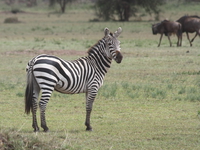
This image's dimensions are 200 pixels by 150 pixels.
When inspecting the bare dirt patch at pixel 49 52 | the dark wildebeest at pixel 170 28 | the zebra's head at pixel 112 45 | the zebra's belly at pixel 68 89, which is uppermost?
the zebra's head at pixel 112 45

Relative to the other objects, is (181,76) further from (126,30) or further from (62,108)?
(126,30)

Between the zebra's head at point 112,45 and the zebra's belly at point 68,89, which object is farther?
the zebra's head at point 112,45

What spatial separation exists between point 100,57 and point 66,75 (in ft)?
3.08

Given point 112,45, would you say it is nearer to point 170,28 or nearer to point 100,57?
point 100,57

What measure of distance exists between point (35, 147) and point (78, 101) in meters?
5.83

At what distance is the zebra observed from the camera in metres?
7.77

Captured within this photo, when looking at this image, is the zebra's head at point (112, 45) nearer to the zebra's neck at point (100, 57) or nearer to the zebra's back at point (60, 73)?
the zebra's neck at point (100, 57)

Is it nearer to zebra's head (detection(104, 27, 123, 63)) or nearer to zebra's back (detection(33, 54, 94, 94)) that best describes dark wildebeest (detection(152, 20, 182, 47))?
zebra's head (detection(104, 27, 123, 63))

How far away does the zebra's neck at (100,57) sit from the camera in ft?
28.2

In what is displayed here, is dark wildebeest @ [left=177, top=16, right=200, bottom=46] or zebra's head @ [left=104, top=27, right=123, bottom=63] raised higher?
zebra's head @ [left=104, top=27, right=123, bottom=63]

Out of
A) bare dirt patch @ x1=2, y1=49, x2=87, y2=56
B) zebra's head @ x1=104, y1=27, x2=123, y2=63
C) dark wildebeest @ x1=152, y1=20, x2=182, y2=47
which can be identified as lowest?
bare dirt patch @ x1=2, y1=49, x2=87, y2=56

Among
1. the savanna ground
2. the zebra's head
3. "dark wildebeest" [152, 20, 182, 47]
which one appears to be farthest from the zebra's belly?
"dark wildebeest" [152, 20, 182, 47]

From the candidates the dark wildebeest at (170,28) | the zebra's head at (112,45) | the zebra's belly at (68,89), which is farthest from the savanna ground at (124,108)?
the dark wildebeest at (170,28)

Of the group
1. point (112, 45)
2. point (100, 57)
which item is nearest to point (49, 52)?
point (100, 57)
